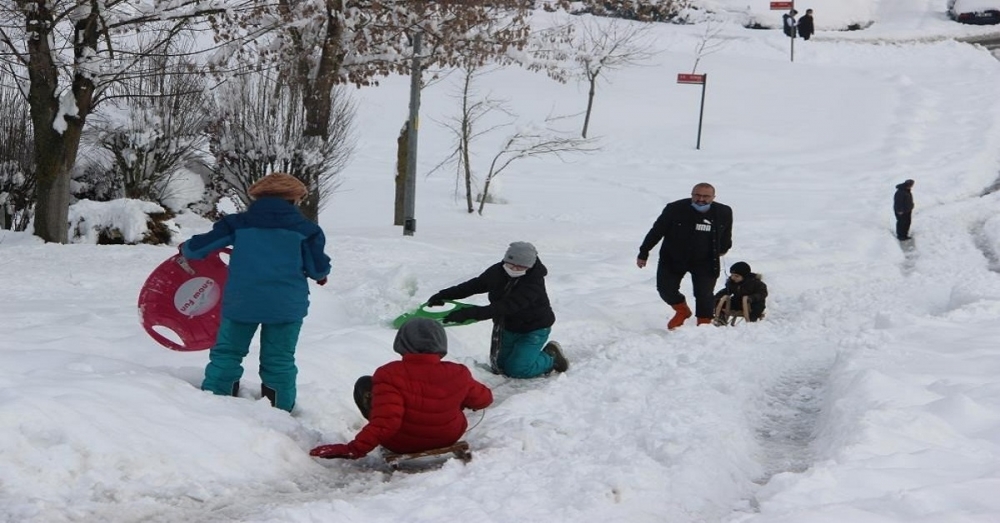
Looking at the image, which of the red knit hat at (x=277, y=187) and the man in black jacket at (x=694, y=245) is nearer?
the red knit hat at (x=277, y=187)

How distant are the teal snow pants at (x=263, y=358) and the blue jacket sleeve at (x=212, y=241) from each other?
17.5 inches

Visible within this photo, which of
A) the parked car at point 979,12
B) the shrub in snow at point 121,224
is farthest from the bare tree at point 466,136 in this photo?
the parked car at point 979,12

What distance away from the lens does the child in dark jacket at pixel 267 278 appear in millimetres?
6047

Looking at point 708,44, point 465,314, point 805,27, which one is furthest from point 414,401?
point 805,27

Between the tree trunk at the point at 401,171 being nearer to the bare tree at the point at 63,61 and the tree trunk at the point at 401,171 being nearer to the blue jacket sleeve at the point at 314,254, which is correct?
the bare tree at the point at 63,61

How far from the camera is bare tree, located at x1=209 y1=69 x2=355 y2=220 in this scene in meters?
18.1

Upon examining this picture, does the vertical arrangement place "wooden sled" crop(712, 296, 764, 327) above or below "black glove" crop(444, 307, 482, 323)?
below

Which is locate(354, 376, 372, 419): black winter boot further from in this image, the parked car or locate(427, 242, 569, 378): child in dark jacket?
the parked car

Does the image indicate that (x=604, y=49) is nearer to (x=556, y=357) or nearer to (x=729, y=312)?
(x=729, y=312)

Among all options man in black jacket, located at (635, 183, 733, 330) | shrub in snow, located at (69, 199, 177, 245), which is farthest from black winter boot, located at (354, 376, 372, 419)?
shrub in snow, located at (69, 199, 177, 245)

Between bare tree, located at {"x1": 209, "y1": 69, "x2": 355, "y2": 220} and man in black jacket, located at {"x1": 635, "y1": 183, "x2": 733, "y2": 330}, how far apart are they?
8.69m

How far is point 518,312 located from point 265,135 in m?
11.3

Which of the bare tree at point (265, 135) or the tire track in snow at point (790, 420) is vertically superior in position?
the bare tree at point (265, 135)

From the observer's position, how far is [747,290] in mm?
11742
